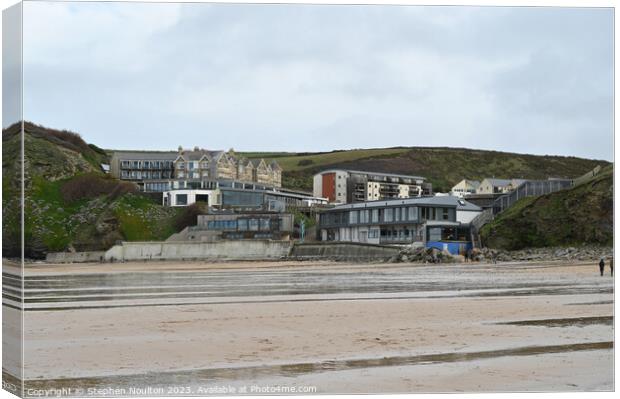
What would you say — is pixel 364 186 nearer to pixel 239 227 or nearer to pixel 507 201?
pixel 239 227

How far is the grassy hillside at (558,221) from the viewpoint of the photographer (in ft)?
105

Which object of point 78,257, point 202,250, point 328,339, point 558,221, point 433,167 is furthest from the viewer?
point 433,167

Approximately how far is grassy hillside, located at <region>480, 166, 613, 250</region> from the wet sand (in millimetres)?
11614

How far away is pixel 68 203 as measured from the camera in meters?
30.5

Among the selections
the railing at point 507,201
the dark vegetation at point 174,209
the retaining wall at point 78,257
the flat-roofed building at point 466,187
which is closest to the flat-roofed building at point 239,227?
the dark vegetation at point 174,209

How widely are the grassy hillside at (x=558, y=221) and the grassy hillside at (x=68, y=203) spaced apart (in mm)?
18329

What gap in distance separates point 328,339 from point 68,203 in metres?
20.0

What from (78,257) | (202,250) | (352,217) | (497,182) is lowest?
(202,250)

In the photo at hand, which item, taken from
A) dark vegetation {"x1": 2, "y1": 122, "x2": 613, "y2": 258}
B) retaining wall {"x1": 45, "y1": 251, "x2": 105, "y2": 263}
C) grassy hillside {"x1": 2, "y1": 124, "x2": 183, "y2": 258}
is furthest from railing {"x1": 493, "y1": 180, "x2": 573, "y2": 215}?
retaining wall {"x1": 45, "y1": 251, "x2": 105, "y2": 263}

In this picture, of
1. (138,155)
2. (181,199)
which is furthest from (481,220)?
(138,155)

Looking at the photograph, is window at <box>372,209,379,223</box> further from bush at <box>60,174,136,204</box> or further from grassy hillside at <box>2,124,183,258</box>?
bush at <box>60,174,136,204</box>

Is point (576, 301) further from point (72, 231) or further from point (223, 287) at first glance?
point (72, 231)

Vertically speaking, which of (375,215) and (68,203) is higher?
(68,203)

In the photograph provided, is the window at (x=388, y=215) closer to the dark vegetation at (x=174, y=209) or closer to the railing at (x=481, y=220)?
the dark vegetation at (x=174, y=209)
